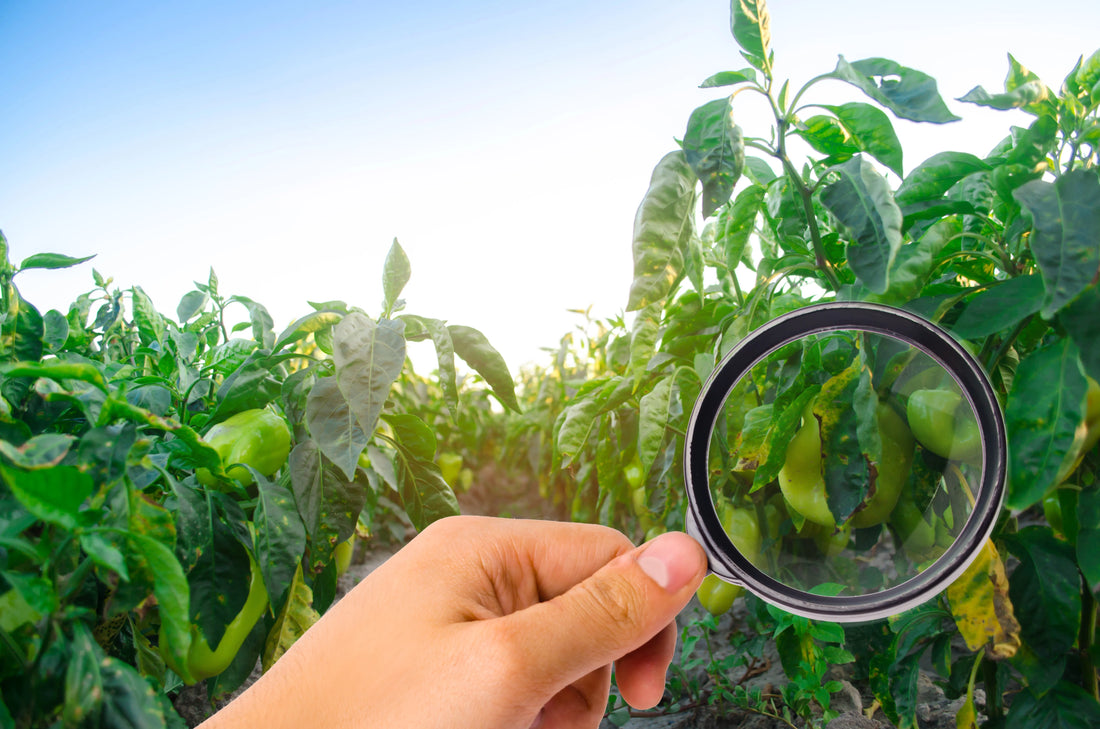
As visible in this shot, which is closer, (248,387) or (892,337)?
(892,337)

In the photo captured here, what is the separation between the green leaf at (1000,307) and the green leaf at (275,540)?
0.94 m

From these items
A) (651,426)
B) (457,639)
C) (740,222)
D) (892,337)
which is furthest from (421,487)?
(892,337)

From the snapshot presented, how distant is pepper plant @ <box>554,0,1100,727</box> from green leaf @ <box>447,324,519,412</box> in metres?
0.25

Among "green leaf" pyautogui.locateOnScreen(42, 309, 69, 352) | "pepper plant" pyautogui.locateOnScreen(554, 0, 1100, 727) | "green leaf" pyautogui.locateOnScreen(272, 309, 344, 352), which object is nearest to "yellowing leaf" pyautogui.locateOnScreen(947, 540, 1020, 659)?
"pepper plant" pyautogui.locateOnScreen(554, 0, 1100, 727)

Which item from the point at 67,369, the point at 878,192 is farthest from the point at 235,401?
the point at 878,192

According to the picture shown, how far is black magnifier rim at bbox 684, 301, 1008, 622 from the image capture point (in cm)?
75

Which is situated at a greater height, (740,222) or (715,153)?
(715,153)

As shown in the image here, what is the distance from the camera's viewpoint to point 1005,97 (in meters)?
0.86

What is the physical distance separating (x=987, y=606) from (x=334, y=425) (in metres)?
0.93

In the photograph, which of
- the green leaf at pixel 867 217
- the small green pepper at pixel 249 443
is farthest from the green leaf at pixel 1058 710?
the small green pepper at pixel 249 443

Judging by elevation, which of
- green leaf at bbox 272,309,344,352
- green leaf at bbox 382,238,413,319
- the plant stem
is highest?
green leaf at bbox 382,238,413,319

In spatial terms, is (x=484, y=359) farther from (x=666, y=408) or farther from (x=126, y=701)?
(x=126, y=701)

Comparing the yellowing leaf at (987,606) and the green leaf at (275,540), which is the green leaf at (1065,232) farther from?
Result: the green leaf at (275,540)

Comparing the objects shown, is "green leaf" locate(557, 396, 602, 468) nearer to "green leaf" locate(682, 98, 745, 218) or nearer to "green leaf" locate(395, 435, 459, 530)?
"green leaf" locate(395, 435, 459, 530)
